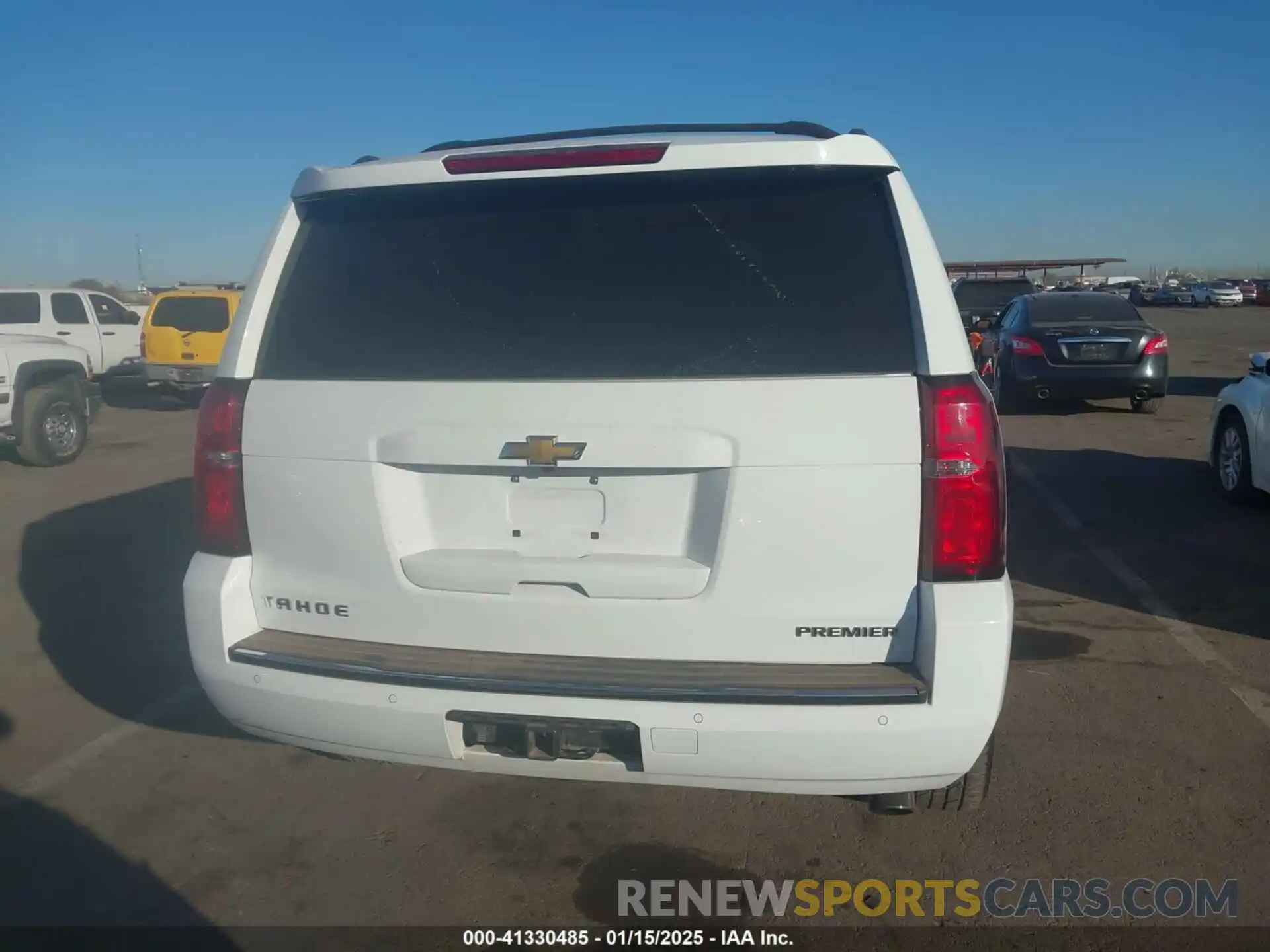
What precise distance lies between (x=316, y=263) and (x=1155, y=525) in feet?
22.3

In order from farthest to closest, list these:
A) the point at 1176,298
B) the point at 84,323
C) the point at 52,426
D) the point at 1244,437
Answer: the point at 1176,298
the point at 84,323
the point at 52,426
the point at 1244,437

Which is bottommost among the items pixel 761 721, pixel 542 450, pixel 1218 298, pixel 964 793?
pixel 1218 298

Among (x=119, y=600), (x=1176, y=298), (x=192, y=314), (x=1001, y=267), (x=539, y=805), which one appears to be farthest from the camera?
(x=1176, y=298)

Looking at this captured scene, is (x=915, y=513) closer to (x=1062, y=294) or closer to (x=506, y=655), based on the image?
(x=506, y=655)

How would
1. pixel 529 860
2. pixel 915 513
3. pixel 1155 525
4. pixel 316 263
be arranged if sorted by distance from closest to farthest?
pixel 915 513 → pixel 316 263 → pixel 529 860 → pixel 1155 525

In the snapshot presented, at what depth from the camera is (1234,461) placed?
821cm

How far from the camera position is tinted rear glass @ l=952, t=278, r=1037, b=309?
21.2m

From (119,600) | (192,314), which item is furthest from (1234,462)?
(192,314)

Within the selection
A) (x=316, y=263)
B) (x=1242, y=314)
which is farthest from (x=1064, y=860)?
(x=1242, y=314)

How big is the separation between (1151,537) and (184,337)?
15.0 m

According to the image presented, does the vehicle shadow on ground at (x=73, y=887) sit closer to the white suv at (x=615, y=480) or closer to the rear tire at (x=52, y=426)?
the white suv at (x=615, y=480)

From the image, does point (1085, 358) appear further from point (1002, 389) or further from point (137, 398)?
point (137, 398)

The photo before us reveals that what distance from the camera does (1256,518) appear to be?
786cm

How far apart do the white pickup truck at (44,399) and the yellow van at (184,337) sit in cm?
494
